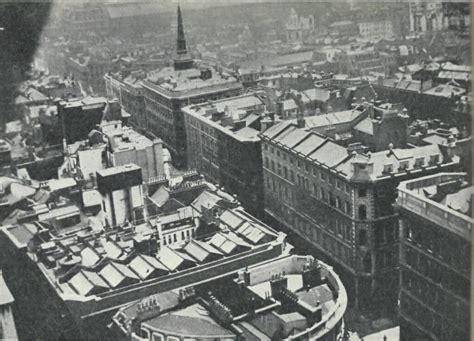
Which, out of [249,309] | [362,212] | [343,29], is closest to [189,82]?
[343,29]

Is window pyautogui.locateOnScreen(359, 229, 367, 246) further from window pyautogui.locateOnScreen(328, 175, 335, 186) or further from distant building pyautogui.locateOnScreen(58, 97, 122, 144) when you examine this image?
distant building pyautogui.locateOnScreen(58, 97, 122, 144)

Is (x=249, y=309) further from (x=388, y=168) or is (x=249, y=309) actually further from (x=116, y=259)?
(x=388, y=168)

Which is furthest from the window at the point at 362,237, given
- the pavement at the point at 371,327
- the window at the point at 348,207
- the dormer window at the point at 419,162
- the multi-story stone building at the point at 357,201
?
the dormer window at the point at 419,162

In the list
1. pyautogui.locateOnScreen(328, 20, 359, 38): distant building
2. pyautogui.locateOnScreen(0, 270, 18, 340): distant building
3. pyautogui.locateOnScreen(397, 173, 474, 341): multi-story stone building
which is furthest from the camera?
pyautogui.locateOnScreen(328, 20, 359, 38): distant building

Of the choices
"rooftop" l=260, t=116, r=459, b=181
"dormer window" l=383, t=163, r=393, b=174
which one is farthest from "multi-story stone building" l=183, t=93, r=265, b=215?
"dormer window" l=383, t=163, r=393, b=174

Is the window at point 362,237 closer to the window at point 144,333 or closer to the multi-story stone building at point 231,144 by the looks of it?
the multi-story stone building at point 231,144
